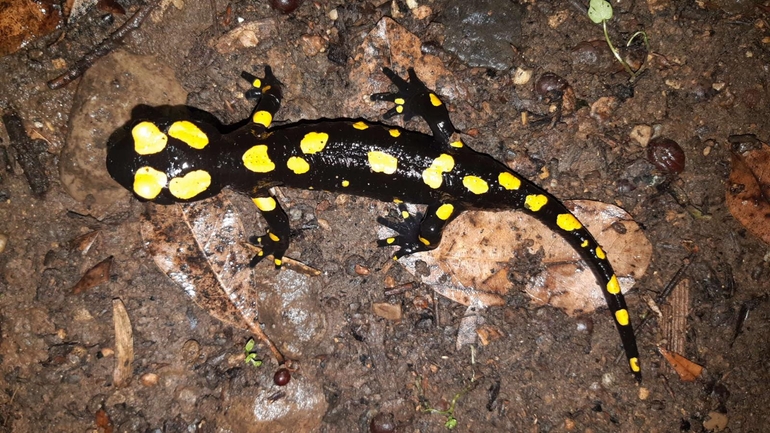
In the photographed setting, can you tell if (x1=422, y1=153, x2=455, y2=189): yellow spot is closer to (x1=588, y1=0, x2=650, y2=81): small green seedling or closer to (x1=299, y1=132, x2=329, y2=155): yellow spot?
(x1=299, y1=132, x2=329, y2=155): yellow spot

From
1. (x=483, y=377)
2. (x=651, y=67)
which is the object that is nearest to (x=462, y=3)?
(x=651, y=67)

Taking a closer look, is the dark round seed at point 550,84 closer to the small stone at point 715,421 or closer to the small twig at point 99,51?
the small stone at point 715,421

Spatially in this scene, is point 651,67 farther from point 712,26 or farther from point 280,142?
point 280,142

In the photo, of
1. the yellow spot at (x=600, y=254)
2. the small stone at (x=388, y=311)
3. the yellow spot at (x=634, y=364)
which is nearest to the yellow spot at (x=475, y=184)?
the yellow spot at (x=600, y=254)

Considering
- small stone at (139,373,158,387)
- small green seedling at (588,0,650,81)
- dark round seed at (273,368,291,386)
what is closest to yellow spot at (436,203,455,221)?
dark round seed at (273,368,291,386)

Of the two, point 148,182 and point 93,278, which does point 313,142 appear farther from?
point 93,278

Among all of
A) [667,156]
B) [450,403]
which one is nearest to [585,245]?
[667,156]
